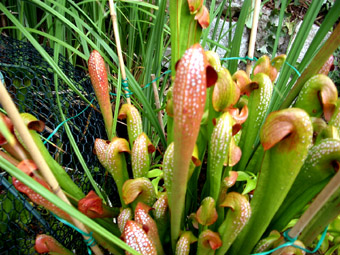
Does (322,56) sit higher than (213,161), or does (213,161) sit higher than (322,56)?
(322,56)

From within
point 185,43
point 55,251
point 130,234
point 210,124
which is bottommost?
point 55,251

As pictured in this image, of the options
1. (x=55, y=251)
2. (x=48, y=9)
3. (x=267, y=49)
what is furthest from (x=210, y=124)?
(x=267, y=49)

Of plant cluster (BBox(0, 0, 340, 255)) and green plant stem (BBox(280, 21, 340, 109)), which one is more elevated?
green plant stem (BBox(280, 21, 340, 109))

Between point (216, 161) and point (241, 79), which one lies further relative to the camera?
point (241, 79)

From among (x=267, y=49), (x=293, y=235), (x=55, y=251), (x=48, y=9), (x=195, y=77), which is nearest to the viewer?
(x=195, y=77)

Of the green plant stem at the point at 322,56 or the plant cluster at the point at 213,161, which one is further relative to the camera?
the green plant stem at the point at 322,56

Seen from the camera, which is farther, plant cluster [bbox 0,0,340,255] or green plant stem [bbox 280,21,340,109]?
green plant stem [bbox 280,21,340,109]

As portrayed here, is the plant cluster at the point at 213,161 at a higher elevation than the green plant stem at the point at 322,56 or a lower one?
lower

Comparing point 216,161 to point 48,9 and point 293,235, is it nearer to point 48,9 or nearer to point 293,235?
point 293,235
